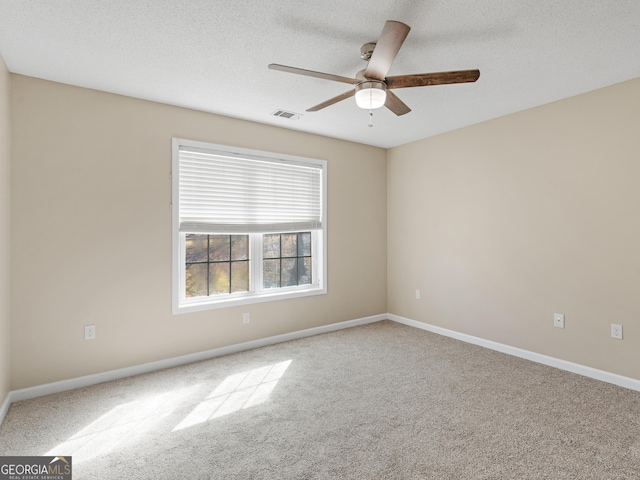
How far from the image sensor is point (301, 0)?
6.24 ft

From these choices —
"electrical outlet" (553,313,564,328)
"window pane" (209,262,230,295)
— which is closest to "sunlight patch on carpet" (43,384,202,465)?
"window pane" (209,262,230,295)

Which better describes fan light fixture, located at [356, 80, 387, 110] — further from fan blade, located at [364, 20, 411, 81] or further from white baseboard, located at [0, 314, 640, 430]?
white baseboard, located at [0, 314, 640, 430]

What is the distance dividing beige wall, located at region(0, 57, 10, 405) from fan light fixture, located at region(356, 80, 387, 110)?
251cm

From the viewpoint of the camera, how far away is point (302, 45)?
91.9 inches

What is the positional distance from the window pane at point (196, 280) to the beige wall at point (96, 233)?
0.23m

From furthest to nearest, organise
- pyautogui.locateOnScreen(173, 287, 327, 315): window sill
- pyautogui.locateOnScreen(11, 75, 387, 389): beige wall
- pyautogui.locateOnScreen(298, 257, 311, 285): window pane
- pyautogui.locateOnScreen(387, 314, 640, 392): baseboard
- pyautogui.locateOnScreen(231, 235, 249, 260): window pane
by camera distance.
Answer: pyautogui.locateOnScreen(298, 257, 311, 285): window pane < pyautogui.locateOnScreen(231, 235, 249, 260): window pane < pyautogui.locateOnScreen(173, 287, 327, 315): window sill < pyautogui.locateOnScreen(387, 314, 640, 392): baseboard < pyautogui.locateOnScreen(11, 75, 387, 389): beige wall

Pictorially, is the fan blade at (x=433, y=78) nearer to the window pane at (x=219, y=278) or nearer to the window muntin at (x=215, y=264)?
the window muntin at (x=215, y=264)

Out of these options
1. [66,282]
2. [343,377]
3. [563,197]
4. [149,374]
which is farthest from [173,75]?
[563,197]

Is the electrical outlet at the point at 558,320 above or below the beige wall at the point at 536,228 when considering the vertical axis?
below

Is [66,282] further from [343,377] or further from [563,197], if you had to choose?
[563,197]

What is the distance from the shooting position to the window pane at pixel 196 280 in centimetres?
361

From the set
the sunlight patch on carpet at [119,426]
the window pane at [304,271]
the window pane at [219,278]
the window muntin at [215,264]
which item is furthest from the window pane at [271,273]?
the sunlight patch on carpet at [119,426]

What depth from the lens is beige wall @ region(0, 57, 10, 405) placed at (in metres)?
2.49

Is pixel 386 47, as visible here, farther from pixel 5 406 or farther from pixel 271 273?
pixel 5 406
